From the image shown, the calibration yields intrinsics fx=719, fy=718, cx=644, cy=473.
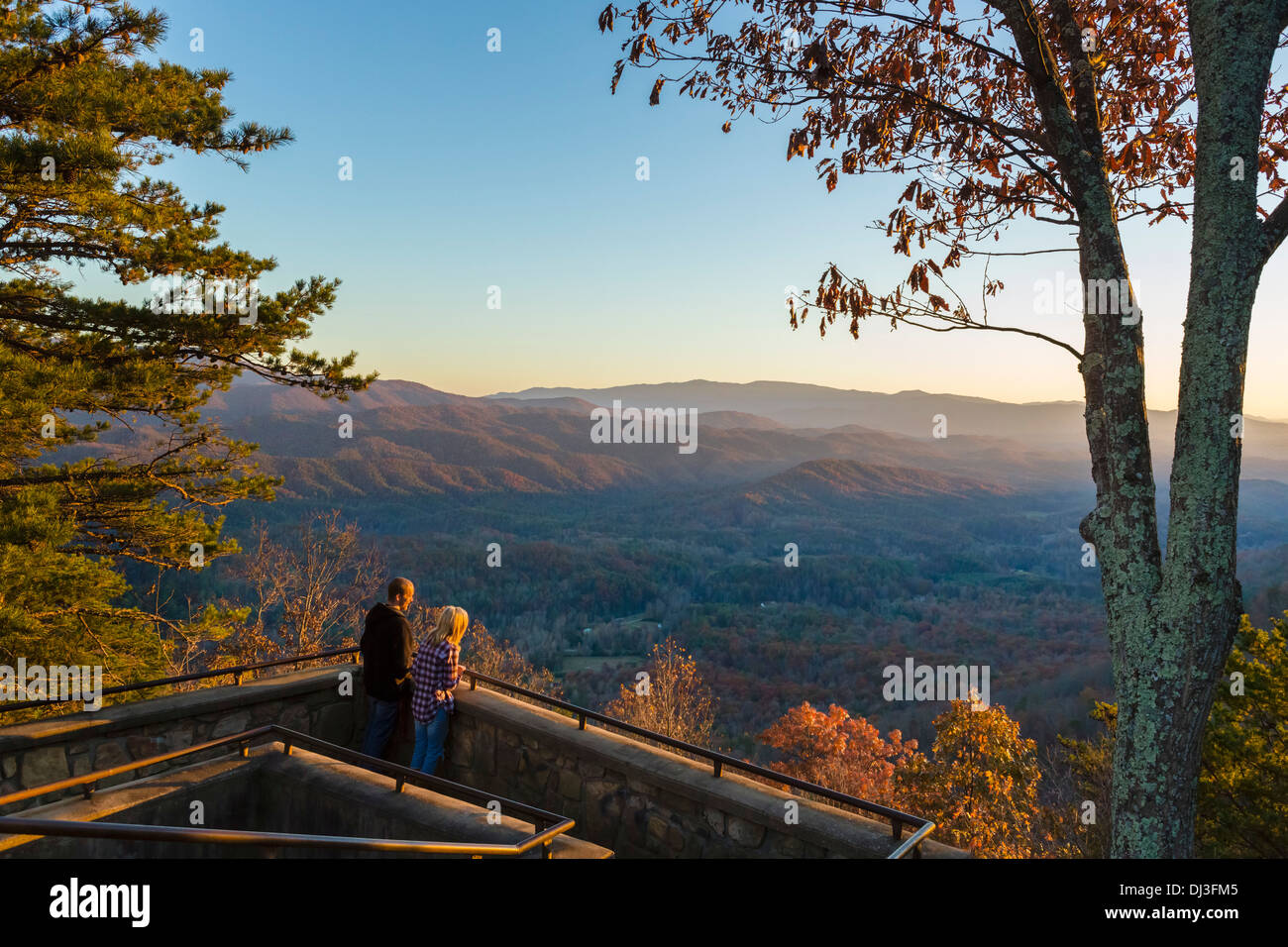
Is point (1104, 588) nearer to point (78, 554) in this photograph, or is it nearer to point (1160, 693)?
point (1160, 693)

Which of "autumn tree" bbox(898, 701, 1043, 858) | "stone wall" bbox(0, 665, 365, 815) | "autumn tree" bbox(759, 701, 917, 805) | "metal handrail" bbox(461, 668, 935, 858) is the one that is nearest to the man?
"stone wall" bbox(0, 665, 365, 815)

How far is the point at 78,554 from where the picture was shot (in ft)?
31.1

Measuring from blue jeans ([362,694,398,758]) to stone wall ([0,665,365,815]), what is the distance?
2.05 ft

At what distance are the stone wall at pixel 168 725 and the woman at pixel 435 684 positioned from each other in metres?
1.10

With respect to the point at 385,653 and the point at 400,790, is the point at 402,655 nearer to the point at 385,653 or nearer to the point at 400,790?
the point at 385,653

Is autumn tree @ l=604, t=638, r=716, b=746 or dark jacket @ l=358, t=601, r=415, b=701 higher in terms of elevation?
dark jacket @ l=358, t=601, r=415, b=701

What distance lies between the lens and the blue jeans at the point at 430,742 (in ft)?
17.6

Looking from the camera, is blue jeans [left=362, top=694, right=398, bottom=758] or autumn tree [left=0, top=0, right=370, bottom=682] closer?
blue jeans [left=362, top=694, right=398, bottom=758]

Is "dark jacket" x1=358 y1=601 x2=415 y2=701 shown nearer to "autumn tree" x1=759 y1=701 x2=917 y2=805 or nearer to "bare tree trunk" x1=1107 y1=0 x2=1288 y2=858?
"bare tree trunk" x1=1107 y1=0 x2=1288 y2=858

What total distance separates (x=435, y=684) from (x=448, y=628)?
0.42 meters

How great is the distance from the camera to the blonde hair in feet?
17.5

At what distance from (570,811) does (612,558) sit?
294 ft
